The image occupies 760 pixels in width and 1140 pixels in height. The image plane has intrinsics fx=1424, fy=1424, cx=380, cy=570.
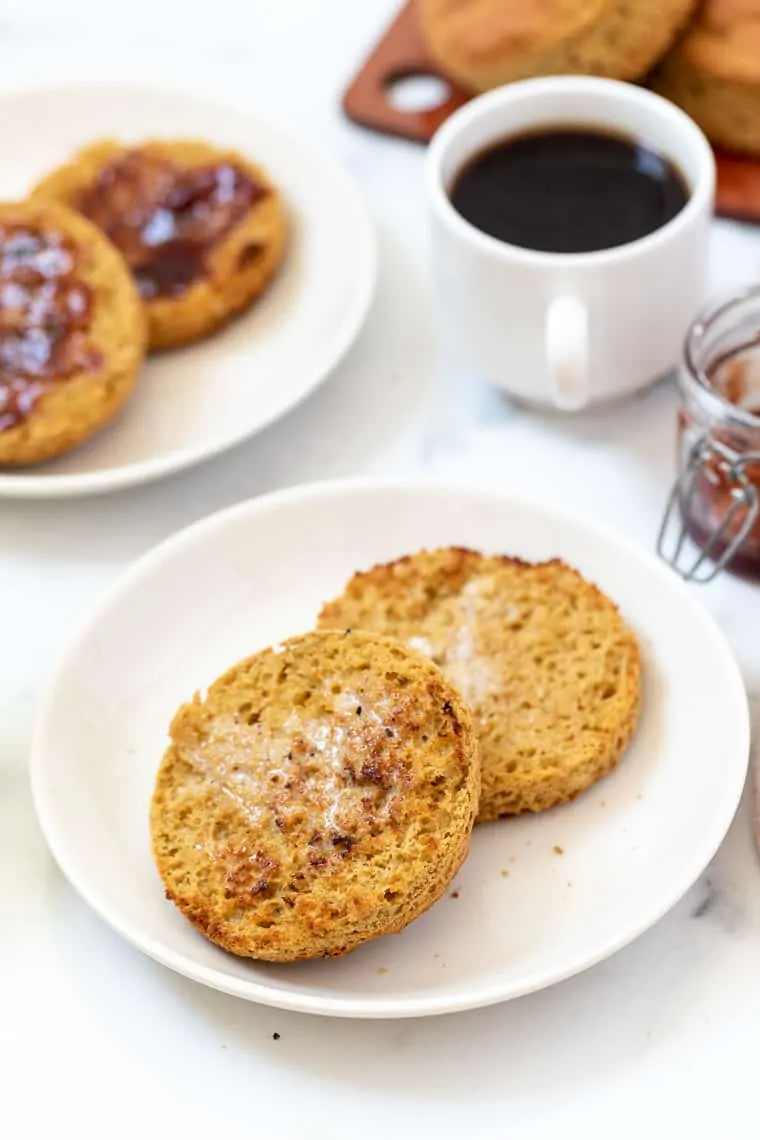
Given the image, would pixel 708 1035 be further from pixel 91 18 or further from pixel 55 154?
pixel 91 18

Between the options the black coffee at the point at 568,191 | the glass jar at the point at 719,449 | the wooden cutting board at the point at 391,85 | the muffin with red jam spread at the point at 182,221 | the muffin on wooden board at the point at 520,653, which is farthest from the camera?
the wooden cutting board at the point at 391,85

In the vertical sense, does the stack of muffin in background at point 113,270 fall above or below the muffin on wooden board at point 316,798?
above

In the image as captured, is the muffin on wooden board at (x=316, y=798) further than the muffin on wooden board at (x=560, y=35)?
No

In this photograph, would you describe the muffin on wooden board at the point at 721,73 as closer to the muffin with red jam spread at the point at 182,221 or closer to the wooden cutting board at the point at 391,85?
the wooden cutting board at the point at 391,85

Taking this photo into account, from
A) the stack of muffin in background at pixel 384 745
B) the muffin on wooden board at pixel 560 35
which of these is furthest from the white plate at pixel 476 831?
the muffin on wooden board at pixel 560 35

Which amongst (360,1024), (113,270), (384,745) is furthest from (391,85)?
(360,1024)

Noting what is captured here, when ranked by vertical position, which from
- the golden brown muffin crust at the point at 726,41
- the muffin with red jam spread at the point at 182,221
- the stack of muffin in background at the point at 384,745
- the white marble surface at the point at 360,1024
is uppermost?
the muffin with red jam spread at the point at 182,221
